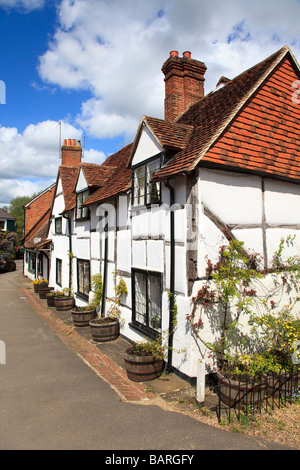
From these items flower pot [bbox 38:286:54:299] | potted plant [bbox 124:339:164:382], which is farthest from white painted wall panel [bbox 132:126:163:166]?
flower pot [bbox 38:286:54:299]

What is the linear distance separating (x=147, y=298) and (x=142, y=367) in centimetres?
180

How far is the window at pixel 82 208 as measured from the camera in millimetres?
12180

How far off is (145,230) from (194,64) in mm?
7033

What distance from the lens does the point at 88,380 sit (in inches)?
258

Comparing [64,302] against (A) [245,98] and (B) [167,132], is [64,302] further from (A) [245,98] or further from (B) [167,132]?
(A) [245,98]

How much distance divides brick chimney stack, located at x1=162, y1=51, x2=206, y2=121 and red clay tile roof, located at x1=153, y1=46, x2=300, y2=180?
2959 mm

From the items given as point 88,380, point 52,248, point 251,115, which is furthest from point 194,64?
point 52,248

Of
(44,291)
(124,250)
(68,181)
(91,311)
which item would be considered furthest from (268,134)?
(44,291)

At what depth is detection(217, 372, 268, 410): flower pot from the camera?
5090mm

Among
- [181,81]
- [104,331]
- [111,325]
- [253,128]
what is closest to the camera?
[253,128]

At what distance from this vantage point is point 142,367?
628cm

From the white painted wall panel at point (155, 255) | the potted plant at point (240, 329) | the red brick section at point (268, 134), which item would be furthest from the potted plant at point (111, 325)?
the red brick section at point (268, 134)

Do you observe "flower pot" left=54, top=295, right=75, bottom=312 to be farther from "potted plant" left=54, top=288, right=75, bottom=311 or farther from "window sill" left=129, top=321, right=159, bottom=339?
"window sill" left=129, top=321, right=159, bottom=339

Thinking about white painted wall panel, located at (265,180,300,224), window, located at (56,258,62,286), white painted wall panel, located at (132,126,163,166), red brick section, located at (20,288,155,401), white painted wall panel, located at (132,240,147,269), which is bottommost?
red brick section, located at (20,288,155,401)
